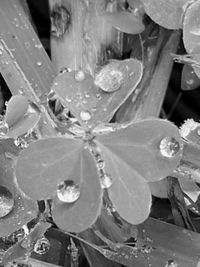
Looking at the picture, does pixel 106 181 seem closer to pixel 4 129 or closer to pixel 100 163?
pixel 100 163

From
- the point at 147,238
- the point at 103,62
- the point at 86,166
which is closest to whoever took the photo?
the point at 86,166

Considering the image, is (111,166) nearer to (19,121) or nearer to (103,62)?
(19,121)

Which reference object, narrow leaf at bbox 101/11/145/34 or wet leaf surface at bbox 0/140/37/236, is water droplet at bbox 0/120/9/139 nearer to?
wet leaf surface at bbox 0/140/37/236

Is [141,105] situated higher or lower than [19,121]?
lower

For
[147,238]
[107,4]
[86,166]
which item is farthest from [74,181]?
[107,4]

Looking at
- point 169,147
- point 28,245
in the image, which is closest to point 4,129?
point 28,245

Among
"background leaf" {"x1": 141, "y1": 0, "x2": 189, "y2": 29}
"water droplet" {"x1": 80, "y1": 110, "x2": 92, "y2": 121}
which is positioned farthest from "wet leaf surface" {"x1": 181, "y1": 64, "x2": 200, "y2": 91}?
"water droplet" {"x1": 80, "y1": 110, "x2": 92, "y2": 121}
